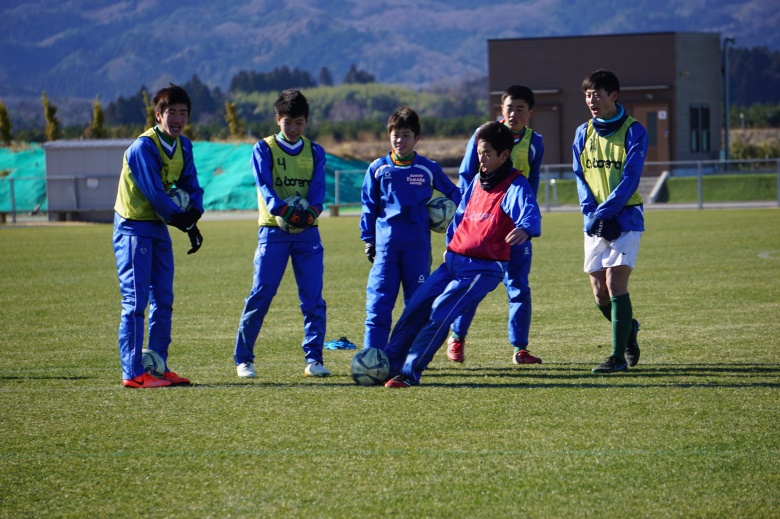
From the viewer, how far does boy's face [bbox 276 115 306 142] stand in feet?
23.8

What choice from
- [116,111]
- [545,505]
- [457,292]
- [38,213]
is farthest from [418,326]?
[116,111]

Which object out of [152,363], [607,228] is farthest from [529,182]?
[152,363]

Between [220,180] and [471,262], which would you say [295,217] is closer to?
[471,262]

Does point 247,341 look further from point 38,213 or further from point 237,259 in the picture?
point 38,213

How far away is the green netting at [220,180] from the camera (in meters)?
35.0

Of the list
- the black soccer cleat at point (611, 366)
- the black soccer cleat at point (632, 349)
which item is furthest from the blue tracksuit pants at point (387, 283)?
the black soccer cleat at point (632, 349)

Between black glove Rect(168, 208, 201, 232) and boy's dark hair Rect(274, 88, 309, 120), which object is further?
boy's dark hair Rect(274, 88, 309, 120)

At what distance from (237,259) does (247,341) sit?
10225 mm

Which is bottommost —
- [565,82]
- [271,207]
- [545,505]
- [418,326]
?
[545,505]

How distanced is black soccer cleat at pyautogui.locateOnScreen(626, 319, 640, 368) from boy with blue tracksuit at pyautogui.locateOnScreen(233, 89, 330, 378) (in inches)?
81.9

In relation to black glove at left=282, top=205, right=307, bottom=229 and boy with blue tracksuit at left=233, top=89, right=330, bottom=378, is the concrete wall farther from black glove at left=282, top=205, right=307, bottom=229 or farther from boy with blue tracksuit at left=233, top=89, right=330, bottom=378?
black glove at left=282, top=205, right=307, bottom=229

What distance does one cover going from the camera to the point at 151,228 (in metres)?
7.00

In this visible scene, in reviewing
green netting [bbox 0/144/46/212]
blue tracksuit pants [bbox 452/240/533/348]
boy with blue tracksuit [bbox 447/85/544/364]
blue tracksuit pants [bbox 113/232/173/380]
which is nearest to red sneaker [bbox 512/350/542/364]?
boy with blue tracksuit [bbox 447/85/544/364]

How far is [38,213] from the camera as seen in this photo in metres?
35.4
